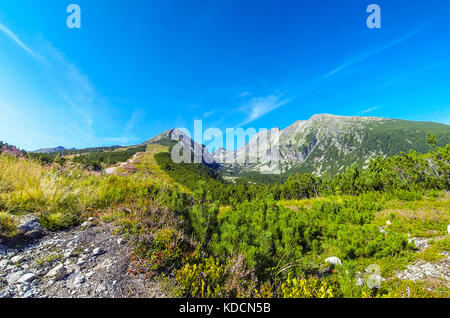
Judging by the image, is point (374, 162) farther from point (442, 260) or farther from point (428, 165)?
point (442, 260)

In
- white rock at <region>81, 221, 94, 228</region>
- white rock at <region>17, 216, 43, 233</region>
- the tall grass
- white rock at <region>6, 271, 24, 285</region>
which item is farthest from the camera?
white rock at <region>81, 221, 94, 228</region>

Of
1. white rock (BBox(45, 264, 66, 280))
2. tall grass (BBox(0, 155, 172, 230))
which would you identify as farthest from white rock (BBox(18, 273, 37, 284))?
tall grass (BBox(0, 155, 172, 230))

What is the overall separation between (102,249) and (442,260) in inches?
337

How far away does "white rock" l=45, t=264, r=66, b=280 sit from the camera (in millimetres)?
2783

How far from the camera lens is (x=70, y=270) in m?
2.96

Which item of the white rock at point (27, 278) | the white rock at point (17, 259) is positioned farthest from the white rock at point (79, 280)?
the white rock at point (17, 259)

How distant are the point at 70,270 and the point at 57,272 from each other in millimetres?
169

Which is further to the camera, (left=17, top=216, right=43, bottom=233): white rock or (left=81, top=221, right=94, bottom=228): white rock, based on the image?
(left=81, top=221, right=94, bottom=228): white rock

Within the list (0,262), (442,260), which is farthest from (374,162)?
(0,262)

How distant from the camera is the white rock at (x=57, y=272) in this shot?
2.78 metres

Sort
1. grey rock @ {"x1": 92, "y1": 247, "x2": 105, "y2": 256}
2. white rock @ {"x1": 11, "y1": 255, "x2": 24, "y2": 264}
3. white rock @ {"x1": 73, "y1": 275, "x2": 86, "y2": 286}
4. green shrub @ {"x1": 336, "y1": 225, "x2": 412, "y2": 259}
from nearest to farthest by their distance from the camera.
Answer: white rock @ {"x1": 73, "y1": 275, "x2": 86, "y2": 286}
white rock @ {"x1": 11, "y1": 255, "x2": 24, "y2": 264}
grey rock @ {"x1": 92, "y1": 247, "x2": 105, "y2": 256}
green shrub @ {"x1": 336, "y1": 225, "x2": 412, "y2": 259}

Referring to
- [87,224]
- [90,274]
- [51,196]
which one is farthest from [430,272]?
[51,196]

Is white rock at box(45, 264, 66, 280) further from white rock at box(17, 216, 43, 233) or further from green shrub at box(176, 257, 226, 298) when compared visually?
green shrub at box(176, 257, 226, 298)

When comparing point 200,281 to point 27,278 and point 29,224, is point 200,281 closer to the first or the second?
point 27,278
